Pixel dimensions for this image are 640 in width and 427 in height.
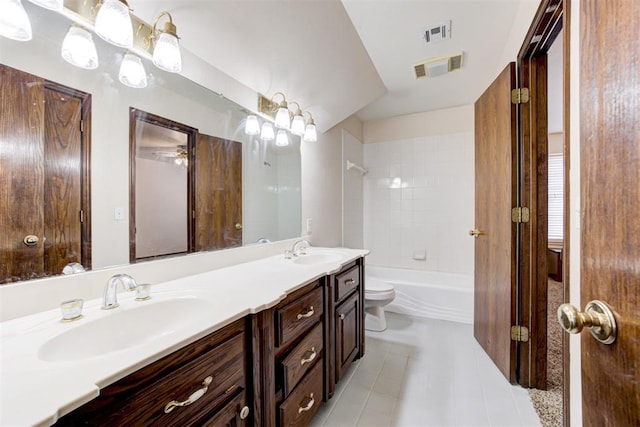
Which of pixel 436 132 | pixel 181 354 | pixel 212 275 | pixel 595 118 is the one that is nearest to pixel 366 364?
pixel 212 275

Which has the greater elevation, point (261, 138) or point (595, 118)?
point (261, 138)

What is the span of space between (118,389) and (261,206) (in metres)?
1.37

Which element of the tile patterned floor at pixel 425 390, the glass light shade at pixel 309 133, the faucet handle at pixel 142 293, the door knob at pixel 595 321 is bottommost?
the tile patterned floor at pixel 425 390

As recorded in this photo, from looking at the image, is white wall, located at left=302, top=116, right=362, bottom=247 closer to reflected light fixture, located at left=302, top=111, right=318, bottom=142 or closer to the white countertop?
reflected light fixture, located at left=302, top=111, right=318, bottom=142

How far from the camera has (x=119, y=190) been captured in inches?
40.8

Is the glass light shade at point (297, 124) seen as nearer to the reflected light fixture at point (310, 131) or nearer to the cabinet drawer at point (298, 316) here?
the reflected light fixture at point (310, 131)

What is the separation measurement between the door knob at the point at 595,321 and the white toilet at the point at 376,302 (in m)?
1.94

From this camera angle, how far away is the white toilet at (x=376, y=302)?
236 centimetres

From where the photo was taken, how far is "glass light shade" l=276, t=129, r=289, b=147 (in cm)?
201

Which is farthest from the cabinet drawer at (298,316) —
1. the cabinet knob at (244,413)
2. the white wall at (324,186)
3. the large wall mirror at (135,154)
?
the white wall at (324,186)

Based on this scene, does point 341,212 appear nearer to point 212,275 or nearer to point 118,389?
point 212,275

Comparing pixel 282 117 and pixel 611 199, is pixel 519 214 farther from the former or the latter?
pixel 282 117

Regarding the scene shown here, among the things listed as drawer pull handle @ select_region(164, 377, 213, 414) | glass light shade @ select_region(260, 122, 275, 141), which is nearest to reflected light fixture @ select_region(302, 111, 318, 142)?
glass light shade @ select_region(260, 122, 275, 141)

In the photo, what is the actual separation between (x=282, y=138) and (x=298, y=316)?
1357mm
